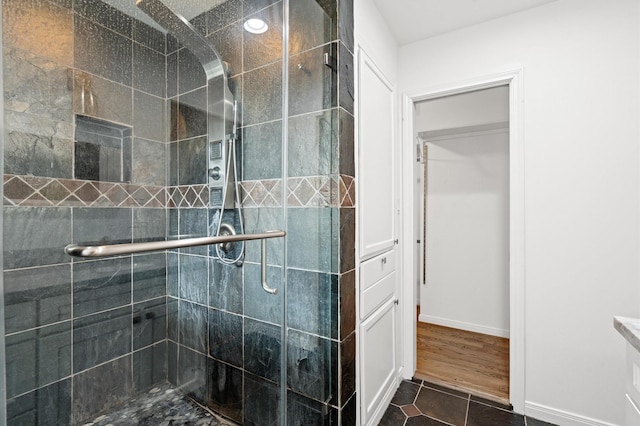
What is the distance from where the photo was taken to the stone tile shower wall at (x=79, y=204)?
2.34ft

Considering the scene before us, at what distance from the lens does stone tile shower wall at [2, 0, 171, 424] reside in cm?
71

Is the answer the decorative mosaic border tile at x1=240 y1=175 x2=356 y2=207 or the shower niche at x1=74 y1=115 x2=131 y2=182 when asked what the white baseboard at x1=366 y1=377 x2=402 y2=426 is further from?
the shower niche at x1=74 y1=115 x2=131 y2=182

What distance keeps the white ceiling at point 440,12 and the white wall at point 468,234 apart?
1.37 m

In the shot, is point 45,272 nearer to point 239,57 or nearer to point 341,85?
point 239,57

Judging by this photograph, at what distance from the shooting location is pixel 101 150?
2.80 feet

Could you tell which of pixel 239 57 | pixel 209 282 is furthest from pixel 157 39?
pixel 209 282

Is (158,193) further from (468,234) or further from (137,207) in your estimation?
(468,234)

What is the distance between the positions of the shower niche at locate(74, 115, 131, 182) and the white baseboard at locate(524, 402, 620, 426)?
8.22 ft

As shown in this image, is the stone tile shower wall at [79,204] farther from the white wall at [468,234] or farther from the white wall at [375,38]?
the white wall at [468,234]

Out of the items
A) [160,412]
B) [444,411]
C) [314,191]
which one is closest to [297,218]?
[314,191]

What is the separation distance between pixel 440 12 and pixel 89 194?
2.16 m

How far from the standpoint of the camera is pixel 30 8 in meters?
0.72

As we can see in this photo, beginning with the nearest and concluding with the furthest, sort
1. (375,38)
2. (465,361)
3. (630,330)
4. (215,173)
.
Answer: (630,330) < (215,173) < (375,38) < (465,361)

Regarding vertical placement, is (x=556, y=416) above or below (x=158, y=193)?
below
